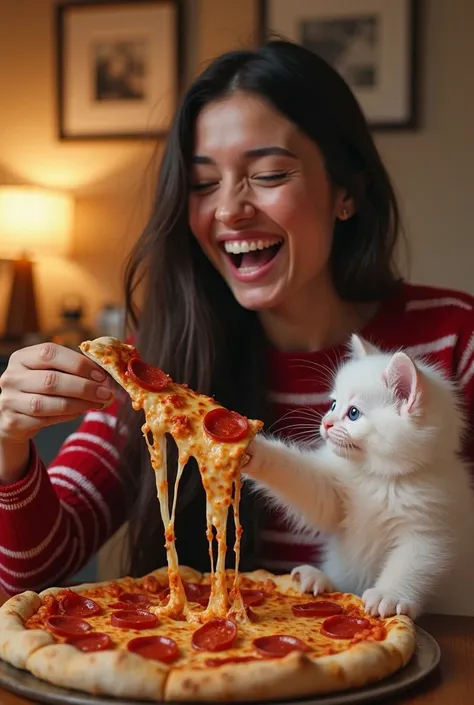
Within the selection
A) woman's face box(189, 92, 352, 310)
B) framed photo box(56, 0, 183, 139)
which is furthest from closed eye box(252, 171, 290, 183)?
framed photo box(56, 0, 183, 139)

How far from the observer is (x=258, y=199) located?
150 centimetres

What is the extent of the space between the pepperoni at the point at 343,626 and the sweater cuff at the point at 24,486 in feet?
1.79

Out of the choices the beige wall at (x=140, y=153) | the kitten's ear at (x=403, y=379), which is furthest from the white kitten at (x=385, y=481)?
the beige wall at (x=140, y=153)

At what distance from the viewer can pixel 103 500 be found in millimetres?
1578

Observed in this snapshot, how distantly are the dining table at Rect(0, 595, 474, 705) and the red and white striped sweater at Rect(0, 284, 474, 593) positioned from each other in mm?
459

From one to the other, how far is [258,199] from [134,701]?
2.99ft

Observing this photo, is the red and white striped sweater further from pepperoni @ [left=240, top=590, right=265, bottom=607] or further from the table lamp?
the table lamp

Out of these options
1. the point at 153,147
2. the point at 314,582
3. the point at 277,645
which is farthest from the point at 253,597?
the point at 153,147

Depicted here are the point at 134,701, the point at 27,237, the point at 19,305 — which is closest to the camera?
the point at 134,701

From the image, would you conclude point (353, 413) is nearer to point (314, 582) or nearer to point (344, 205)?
point (314, 582)

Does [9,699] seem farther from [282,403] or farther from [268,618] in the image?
[282,403]

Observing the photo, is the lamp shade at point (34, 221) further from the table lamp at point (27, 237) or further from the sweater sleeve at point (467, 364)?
the sweater sleeve at point (467, 364)

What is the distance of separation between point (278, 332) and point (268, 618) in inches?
29.0

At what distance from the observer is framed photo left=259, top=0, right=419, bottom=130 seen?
3230 mm
